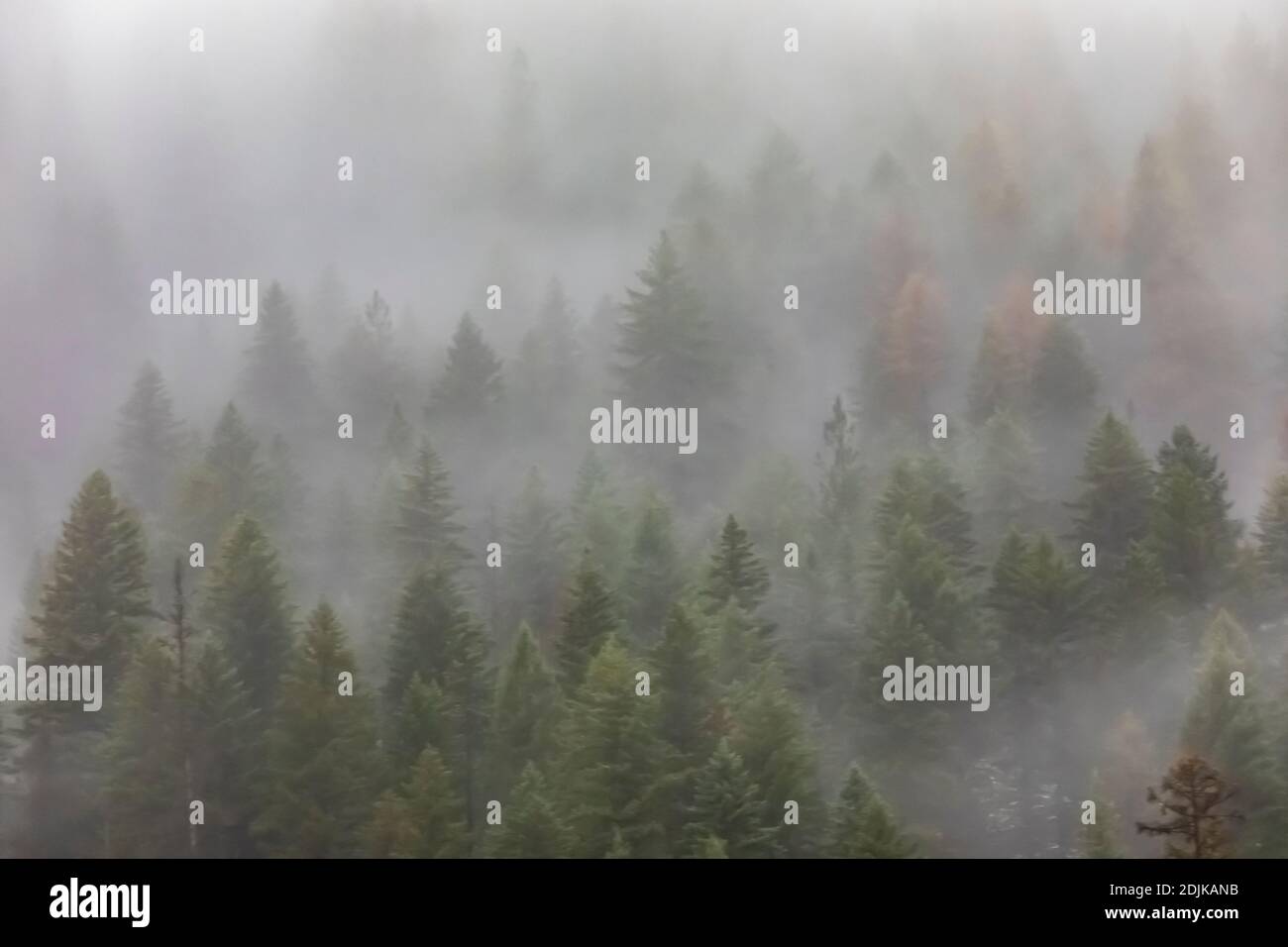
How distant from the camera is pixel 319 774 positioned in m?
5.89

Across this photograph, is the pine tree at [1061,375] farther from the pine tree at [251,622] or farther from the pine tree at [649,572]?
the pine tree at [251,622]

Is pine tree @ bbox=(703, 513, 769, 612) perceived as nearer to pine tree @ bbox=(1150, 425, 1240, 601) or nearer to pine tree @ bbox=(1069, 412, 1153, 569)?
pine tree @ bbox=(1069, 412, 1153, 569)

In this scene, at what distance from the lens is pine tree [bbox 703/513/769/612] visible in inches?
233

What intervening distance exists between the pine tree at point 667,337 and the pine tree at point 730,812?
1.58 meters

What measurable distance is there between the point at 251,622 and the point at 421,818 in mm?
1156

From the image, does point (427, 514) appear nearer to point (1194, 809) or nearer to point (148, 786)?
point (148, 786)

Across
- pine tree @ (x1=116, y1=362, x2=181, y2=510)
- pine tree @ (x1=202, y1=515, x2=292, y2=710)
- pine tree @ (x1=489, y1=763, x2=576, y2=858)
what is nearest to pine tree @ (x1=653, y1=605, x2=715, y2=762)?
pine tree @ (x1=489, y1=763, x2=576, y2=858)

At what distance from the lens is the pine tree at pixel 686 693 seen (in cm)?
583

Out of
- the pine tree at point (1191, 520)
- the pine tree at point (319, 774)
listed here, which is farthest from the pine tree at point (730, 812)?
the pine tree at point (1191, 520)

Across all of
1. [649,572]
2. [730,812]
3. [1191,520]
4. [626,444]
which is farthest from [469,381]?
[1191,520]

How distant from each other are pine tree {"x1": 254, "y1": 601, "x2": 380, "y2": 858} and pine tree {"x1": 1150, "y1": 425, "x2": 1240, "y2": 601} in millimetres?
3626

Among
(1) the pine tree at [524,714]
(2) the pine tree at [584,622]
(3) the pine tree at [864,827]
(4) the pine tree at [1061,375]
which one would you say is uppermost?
(4) the pine tree at [1061,375]
